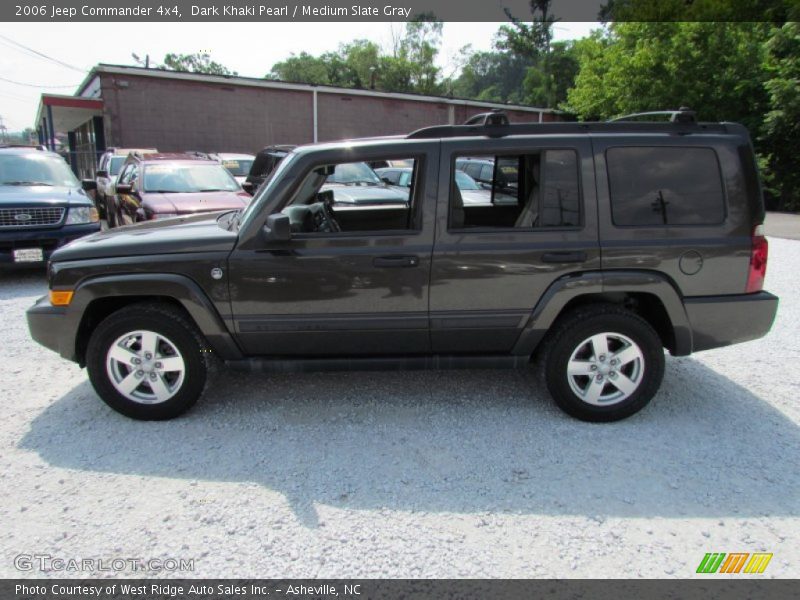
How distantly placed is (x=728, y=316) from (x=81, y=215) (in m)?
7.81

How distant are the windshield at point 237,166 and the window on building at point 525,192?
12290mm

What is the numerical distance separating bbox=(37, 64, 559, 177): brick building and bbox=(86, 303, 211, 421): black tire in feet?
72.1

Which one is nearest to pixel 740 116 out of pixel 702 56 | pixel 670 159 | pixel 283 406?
pixel 702 56

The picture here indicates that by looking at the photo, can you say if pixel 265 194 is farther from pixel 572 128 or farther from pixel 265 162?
pixel 265 162

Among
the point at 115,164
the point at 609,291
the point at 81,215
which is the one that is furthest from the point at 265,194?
the point at 115,164

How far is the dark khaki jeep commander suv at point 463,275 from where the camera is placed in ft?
11.6

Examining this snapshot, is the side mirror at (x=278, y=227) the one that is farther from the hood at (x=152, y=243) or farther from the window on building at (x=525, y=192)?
the window on building at (x=525, y=192)

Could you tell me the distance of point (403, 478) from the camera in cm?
312

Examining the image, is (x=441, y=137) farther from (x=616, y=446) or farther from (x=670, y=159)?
(x=616, y=446)

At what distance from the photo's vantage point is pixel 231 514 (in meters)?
2.81

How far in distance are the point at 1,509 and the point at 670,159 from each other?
4.28m

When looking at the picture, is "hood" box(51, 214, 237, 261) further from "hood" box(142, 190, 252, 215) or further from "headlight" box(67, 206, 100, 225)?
"headlight" box(67, 206, 100, 225)

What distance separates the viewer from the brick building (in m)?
22.4

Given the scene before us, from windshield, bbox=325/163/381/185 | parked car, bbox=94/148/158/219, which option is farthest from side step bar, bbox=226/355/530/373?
parked car, bbox=94/148/158/219
